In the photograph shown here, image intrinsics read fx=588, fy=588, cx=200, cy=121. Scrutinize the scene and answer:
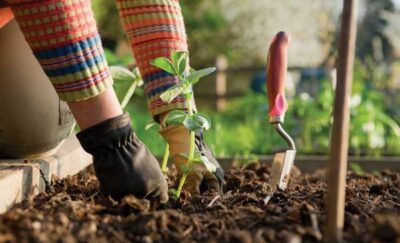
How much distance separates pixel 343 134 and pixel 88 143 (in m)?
0.54

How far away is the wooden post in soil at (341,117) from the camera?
0.92 m

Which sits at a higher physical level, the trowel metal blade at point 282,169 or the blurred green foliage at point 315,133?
the trowel metal blade at point 282,169

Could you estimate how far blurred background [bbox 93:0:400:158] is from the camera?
364 cm

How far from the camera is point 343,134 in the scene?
3.06ft

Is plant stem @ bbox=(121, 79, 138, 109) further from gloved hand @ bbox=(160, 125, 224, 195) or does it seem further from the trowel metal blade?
the trowel metal blade

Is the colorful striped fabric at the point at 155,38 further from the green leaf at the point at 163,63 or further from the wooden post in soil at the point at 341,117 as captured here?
the wooden post in soil at the point at 341,117

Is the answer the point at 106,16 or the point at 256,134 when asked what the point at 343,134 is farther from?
the point at 106,16

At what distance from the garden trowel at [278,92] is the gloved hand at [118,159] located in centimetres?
42

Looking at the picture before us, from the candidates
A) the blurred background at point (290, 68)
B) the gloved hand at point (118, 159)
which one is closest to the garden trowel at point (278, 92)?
the gloved hand at point (118, 159)

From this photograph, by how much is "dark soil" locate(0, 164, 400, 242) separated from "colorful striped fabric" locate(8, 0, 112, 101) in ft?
0.78

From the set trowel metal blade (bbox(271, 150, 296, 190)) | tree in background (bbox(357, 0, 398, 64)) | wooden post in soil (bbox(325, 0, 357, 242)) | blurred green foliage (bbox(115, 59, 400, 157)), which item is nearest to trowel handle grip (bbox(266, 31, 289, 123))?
trowel metal blade (bbox(271, 150, 296, 190))

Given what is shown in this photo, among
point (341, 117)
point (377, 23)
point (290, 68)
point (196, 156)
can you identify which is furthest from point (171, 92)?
point (377, 23)

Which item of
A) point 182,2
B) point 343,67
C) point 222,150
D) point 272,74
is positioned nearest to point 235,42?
point 182,2

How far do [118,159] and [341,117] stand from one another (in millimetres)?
489
